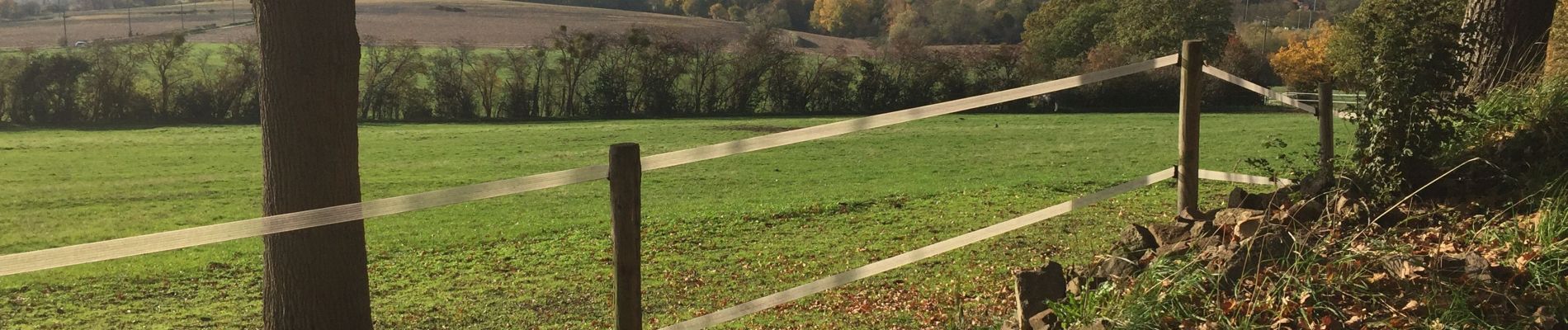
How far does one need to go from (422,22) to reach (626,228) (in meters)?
82.5

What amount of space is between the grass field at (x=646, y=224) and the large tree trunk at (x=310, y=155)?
7.18 feet

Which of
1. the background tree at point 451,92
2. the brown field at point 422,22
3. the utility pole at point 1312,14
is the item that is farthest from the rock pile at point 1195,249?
the utility pole at point 1312,14

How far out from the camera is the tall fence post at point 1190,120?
206 inches

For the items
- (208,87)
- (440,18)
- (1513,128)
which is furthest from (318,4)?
(440,18)

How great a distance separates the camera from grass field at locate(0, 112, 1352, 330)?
834 centimetres

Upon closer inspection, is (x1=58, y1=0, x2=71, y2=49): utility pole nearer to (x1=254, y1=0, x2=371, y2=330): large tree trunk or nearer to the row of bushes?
the row of bushes

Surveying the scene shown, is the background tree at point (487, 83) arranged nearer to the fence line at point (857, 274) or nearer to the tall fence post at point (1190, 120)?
the fence line at point (857, 274)

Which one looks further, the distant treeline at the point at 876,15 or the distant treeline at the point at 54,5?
the distant treeline at the point at 54,5

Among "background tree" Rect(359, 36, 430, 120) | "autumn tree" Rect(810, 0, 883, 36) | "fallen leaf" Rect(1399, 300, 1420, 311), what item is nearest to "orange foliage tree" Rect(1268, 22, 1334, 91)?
"background tree" Rect(359, 36, 430, 120)

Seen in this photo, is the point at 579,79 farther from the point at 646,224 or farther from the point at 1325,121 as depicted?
the point at 1325,121

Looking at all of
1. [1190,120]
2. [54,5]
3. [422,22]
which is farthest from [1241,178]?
[54,5]

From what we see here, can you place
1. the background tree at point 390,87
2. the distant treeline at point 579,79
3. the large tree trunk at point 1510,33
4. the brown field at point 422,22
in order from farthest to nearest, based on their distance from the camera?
the brown field at point 422,22 < the background tree at point 390,87 < the distant treeline at point 579,79 < the large tree trunk at point 1510,33

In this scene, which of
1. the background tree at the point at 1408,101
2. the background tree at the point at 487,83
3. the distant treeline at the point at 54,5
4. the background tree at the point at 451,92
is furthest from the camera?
the distant treeline at the point at 54,5

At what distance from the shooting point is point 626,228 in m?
3.68
